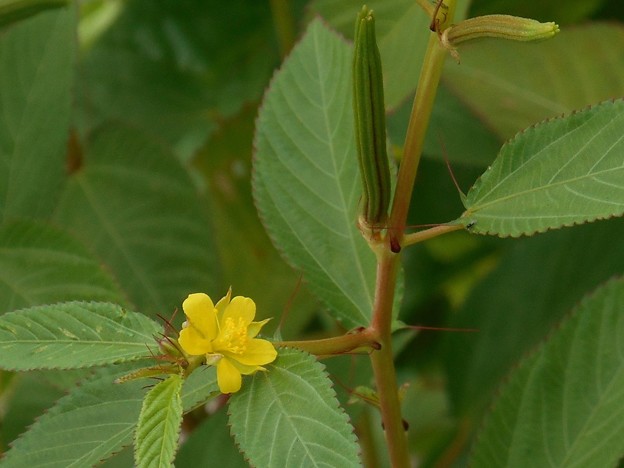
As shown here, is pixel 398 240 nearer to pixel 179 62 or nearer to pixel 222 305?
pixel 222 305

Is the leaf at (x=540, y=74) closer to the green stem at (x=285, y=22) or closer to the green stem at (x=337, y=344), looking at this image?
the green stem at (x=285, y=22)

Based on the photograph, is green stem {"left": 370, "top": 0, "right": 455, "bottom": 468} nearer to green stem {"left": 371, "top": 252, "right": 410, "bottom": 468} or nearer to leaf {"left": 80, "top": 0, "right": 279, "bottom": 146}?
green stem {"left": 371, "top": 252, "right": 410, "bottom": 468}

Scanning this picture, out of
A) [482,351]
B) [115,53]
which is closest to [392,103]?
[482,351]

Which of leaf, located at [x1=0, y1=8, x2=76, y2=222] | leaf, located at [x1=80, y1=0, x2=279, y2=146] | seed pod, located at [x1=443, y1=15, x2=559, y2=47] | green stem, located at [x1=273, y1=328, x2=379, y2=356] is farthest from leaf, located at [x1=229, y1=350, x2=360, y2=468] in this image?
leaf, located at [x1=80, y1=0, x2=279, y2=146]

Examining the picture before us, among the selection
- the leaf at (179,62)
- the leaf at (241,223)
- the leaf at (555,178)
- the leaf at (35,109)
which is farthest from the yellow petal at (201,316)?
the leaf at (179,62)

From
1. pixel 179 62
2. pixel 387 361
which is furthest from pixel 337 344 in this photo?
pixel 179 62

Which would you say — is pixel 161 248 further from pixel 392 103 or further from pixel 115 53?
pixel 115 53
